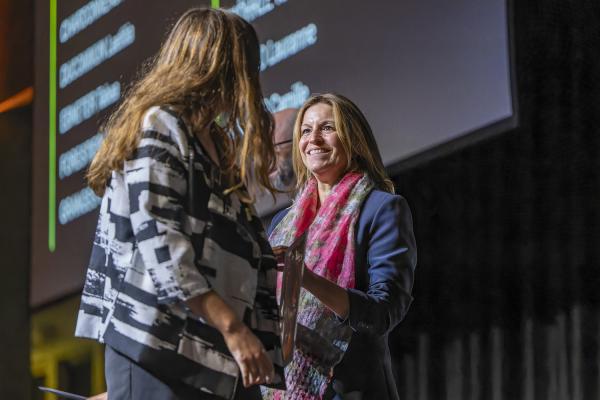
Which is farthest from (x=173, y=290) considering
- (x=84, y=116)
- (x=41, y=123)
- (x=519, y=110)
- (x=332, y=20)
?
(x=41, y=123)

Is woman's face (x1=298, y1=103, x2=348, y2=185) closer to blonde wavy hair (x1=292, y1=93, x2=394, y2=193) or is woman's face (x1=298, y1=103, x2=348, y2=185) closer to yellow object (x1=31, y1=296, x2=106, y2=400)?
blonde wavy hair (x1=292, y1=93, x2=394, y2=193)

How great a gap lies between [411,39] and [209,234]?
159cm

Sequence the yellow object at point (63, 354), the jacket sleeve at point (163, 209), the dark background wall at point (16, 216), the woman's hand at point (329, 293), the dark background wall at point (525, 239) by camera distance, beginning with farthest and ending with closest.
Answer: the dark background wall at point (16, 216) < the yellow object at point (63, 354) < the dark background wall at point (525, 239) < the woman's hand at point (329, 293) < the jacket sleeve at point (163, 209)

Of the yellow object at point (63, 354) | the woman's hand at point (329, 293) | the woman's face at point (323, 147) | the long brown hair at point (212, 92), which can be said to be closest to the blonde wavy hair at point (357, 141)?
the woman's face at point (323, 147)

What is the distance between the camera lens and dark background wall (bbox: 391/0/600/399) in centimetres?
255

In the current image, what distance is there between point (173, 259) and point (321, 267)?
2.11 feet

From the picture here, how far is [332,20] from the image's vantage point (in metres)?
2.93

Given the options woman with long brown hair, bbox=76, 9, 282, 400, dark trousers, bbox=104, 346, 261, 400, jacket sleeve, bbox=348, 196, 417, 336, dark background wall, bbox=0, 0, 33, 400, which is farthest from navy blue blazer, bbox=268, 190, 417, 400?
dark background wall, bbox=0, 0, 33, 400

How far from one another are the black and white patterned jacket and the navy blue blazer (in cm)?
41

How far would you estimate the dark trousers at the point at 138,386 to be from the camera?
4.07ft

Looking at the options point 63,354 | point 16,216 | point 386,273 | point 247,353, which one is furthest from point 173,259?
point 16,216

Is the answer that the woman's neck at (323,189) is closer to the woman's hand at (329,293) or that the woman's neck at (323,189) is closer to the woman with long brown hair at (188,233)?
the woman's hand at (329,293)

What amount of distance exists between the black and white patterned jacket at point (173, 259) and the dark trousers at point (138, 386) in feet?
0.05

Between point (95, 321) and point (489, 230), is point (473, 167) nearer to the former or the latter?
point (489, 230)
